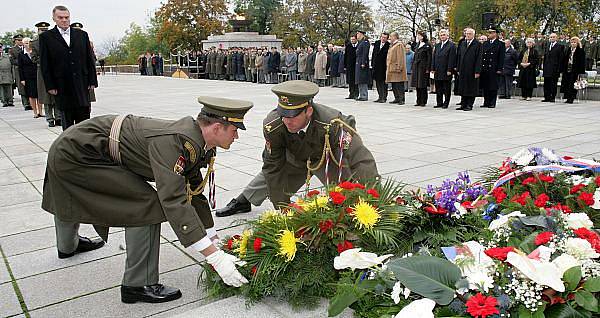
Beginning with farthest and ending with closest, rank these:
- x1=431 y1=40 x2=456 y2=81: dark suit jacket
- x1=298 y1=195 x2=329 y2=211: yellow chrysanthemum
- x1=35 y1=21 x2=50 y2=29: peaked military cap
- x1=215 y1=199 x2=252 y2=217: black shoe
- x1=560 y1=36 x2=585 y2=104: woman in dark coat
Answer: x1=560 y1=36 x2=585 y2=104: woman in dark coat, x1=431 y1=40 x2=456 y2=81: dark suit jacket, x1=35 y1=21 x2=50 y2=29: peaked military cap, x1=215 y1=199 x2=252 y2=217: black shoe, x1=298 y1=195 x2=329 y2=211: yellow chrysanthemum

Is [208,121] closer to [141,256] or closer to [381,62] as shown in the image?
[141,256]

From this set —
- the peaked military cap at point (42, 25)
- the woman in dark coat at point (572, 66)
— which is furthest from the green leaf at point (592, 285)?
the woman in dark coat at point (572, 66)

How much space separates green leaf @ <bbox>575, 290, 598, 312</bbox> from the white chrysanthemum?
0.27 meters

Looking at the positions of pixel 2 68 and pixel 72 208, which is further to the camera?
pixel 2 68

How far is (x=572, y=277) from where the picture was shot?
202cm

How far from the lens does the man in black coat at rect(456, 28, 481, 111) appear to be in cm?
1247

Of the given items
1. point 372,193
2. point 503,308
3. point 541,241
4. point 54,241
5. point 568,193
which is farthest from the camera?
point 54,241

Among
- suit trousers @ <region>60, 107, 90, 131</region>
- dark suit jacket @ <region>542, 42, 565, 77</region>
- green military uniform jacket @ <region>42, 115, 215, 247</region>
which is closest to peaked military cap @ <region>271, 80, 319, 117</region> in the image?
green military uniform jacket @ <region>42, 115, 215, 247</region>

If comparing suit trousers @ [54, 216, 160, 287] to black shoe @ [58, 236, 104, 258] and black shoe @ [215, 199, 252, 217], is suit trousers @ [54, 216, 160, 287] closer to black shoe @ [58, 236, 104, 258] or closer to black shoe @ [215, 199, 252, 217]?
black shoe @ [58, 236, 104, 258]

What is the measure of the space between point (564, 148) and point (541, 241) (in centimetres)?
573

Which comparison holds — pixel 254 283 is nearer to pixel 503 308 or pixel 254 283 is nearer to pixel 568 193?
pixel 503 308

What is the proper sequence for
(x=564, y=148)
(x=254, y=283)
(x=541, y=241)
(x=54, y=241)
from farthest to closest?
(x=564, y=148) → (x=54, y=241) → (x=254, y=283) → (x=541, y=241)

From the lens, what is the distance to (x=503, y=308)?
6.48ft

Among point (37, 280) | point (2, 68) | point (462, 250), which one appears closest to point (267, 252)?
point (462, 250)
